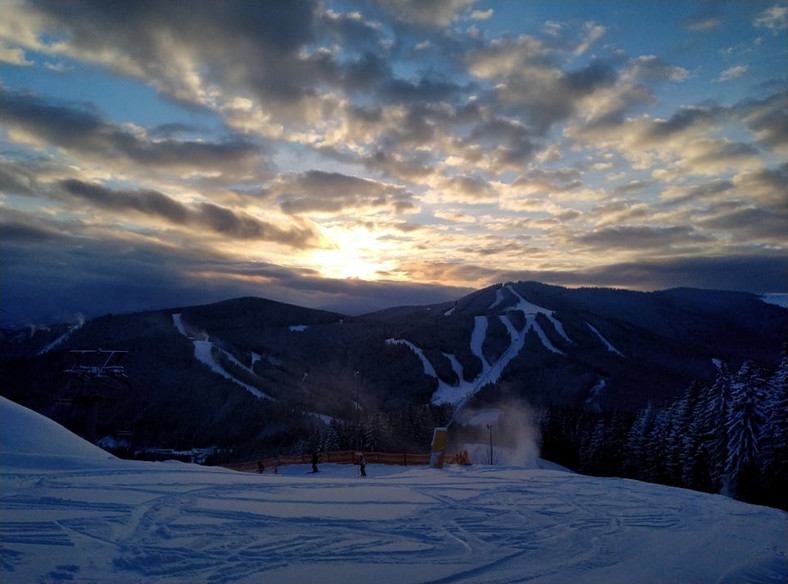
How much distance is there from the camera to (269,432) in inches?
3041

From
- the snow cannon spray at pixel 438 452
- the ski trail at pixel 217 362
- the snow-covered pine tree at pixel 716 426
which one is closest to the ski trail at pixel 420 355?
the ski trail at pixel 217 362

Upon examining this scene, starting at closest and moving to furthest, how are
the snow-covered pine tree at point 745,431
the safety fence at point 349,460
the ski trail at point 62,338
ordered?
1. the snow-covered pine tree at point 745,431
2. the safety fence at point 349,460
3. the ski trail at point 62,338

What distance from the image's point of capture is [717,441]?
2672 cm

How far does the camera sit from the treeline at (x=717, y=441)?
23.1 meters

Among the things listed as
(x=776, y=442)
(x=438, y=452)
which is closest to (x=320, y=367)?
(x=438, y=452)

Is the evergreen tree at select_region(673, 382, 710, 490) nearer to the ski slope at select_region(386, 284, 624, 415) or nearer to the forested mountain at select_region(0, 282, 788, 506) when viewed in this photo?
the forested mountain at select_region(0, 282, 788, 506)

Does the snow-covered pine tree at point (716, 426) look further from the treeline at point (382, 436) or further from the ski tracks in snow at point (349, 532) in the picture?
the treeline at point (382, 436)

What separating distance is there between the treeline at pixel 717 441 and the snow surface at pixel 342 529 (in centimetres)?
1288

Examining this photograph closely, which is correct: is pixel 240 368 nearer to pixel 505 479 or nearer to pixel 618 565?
pixel 505 479

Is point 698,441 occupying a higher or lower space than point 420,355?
lower

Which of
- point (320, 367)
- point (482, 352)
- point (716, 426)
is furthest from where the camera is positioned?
point (482, 352)

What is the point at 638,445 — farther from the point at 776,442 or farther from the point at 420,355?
the point at 420,355

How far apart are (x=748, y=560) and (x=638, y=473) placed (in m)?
31.0

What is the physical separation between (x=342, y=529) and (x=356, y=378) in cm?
8682
